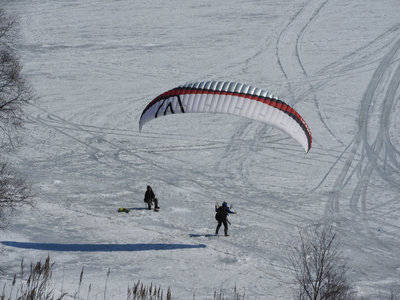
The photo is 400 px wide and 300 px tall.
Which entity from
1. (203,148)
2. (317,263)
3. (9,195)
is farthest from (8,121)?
(317,263)

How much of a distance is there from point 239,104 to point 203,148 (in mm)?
9362

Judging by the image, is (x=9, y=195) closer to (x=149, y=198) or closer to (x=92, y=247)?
(x=92, y=247)

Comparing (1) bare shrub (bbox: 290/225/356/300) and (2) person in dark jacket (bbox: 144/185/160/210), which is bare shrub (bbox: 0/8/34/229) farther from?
(1) bare shrub (bbox: 290/225/356/300)

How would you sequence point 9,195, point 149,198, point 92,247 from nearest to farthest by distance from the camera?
point 9,195 < point 92,247 < point 149,198

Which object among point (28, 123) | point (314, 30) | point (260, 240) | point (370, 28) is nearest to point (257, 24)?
point (314, 30)

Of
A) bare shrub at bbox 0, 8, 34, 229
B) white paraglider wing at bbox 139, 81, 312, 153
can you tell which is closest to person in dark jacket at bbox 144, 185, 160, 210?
bare shrub at bbox 0, 8, 34, 229

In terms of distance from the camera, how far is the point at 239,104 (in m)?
13.3

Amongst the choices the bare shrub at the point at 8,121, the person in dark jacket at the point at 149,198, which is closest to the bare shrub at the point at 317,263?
the person in dark jacket at the point at 149,198

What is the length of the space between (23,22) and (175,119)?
20.2 metres

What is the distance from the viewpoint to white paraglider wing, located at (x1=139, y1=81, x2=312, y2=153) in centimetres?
1333

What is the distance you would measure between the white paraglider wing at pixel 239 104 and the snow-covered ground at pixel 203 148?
10.5 ft

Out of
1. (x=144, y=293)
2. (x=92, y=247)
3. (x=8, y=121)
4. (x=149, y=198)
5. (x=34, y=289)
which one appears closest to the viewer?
(x=34, y=289)

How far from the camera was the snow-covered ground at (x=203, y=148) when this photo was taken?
13.7 meters

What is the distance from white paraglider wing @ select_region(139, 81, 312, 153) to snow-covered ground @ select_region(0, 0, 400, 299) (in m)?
3.21
